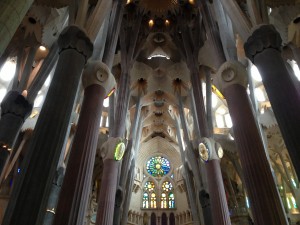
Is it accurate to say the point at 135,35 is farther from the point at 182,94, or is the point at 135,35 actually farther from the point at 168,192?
Result: the point at 168,192

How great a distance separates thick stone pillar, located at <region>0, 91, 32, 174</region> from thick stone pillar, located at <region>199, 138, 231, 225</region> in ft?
25.6

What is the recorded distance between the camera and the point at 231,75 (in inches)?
336

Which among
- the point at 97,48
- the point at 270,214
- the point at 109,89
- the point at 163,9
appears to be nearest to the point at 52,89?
the point at 109,89

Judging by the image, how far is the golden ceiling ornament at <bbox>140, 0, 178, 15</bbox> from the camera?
57.5 feet

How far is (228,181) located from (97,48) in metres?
16.8

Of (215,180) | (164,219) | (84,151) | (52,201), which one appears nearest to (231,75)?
(215,180)

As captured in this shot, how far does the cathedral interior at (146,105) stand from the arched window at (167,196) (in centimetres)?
10

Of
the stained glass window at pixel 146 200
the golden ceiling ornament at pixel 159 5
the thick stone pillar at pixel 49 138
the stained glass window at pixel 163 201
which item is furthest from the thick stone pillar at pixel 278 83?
the stained glass window at pixel 146 200

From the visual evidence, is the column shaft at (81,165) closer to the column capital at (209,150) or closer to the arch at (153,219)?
the column capital at (209,150)

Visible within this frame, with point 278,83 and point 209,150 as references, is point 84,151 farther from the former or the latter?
point 209,150

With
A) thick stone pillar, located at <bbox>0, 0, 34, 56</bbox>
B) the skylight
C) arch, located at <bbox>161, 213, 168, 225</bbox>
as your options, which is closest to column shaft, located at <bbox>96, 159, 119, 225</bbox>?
thick stone pillar, located at <bbox>0, 0, 34, 56</bbox>

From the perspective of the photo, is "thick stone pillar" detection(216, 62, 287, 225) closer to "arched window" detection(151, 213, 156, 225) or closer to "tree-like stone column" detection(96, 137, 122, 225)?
"tree-like stone column" detection(96, 137, 122, 225)

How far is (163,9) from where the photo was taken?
17969 millimetres

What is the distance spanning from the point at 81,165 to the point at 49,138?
1.64 m
